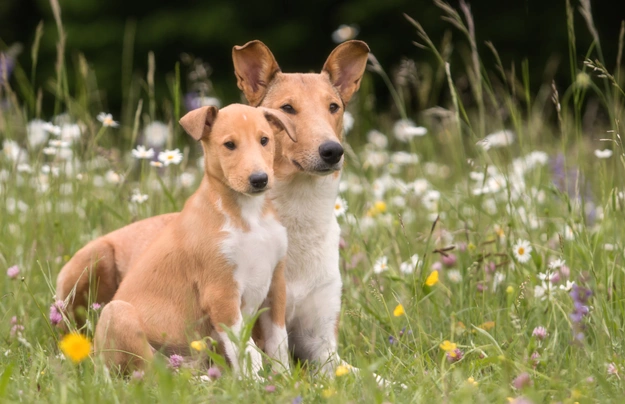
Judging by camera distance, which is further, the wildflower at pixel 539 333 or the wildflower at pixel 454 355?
the wildflower at pixel 539 333

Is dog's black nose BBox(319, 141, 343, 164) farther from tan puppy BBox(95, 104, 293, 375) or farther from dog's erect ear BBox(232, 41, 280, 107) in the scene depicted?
dog's erect ear BBox(232, 41, 280, 107)

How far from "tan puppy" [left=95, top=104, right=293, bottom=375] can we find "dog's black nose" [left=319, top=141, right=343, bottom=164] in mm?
173

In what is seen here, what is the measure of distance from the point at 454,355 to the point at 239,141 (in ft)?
3.73

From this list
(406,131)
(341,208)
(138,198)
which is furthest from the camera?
(406,131)

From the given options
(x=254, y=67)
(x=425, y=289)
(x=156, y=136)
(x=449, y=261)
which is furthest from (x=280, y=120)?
(x=156, y=136)

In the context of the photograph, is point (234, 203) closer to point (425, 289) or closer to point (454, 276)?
point (425, 289)

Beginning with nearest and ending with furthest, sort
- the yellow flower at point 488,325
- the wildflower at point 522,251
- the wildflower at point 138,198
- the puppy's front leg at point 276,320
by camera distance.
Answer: the puppy's front leg at point 276,320
the yellow flower at point 488,325
the wildflower at point 522,251
the wildflower at point 138,198

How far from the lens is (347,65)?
4090 mm

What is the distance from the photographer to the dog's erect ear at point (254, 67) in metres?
3.91

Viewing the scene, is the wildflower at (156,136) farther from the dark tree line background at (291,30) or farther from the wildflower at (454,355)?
the dark tree line background at (291,30)

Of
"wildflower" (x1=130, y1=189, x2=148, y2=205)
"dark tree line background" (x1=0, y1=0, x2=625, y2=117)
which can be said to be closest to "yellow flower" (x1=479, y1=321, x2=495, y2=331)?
"wildflower" (x1=130, y1=189, x2=148, y2=205)

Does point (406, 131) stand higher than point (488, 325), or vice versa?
point (406, 131)

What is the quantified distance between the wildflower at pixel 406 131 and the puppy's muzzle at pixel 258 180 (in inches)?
66.0

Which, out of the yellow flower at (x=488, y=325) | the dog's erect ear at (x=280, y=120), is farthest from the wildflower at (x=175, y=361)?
the yellow flower at (x=488, y=325)
